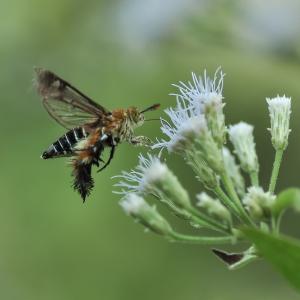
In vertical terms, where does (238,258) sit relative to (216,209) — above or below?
below

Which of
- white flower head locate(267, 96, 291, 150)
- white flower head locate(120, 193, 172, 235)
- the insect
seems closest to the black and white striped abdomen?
the insect

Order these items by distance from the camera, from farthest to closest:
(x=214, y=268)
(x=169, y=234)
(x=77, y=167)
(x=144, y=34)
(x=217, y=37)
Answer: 1. (x=214, y=268)
2. (x=144, y=34)
3. (x=217, y=37)
4. (x=77, y=167)
5. (x=169, y=234)

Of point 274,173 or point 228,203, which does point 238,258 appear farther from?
point 274,173

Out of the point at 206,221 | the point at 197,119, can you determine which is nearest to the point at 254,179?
the point at 206,221

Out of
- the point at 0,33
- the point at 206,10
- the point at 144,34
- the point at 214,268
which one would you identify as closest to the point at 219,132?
the point at 206,10

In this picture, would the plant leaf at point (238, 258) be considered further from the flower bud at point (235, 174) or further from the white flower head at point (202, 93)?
the white flower head at point (202, 93)

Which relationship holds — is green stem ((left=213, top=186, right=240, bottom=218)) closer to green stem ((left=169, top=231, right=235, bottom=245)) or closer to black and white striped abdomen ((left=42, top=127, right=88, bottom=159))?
green stem ((left=169, top=231, right=235, bottom=245))

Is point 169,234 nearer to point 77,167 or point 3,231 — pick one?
point 77,167
